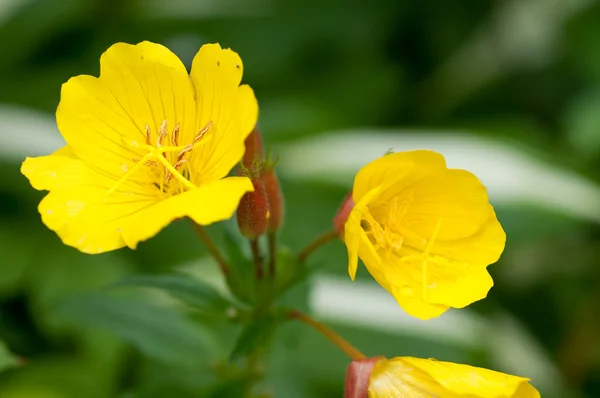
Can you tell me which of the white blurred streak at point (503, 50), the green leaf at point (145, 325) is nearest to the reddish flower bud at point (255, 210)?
the green leaf at point (145, 325)

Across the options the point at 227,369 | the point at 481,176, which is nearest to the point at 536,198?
the point at 481,176

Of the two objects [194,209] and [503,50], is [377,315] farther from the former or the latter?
[503,50]

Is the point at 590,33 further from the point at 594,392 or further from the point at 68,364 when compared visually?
the point at 68,364

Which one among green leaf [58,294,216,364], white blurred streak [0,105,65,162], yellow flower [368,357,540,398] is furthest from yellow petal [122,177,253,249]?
white blurred streak [0,105,65,162]

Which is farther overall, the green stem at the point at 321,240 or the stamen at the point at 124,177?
the green stem at the point at 321,240

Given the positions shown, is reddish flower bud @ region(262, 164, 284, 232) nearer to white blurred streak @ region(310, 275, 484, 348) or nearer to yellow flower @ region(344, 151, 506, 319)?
yellow flower @ region(344, 151, 506, 319)

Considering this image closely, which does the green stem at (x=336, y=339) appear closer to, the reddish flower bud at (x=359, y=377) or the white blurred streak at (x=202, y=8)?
the reddish flower bud at (x=359, y=377)
